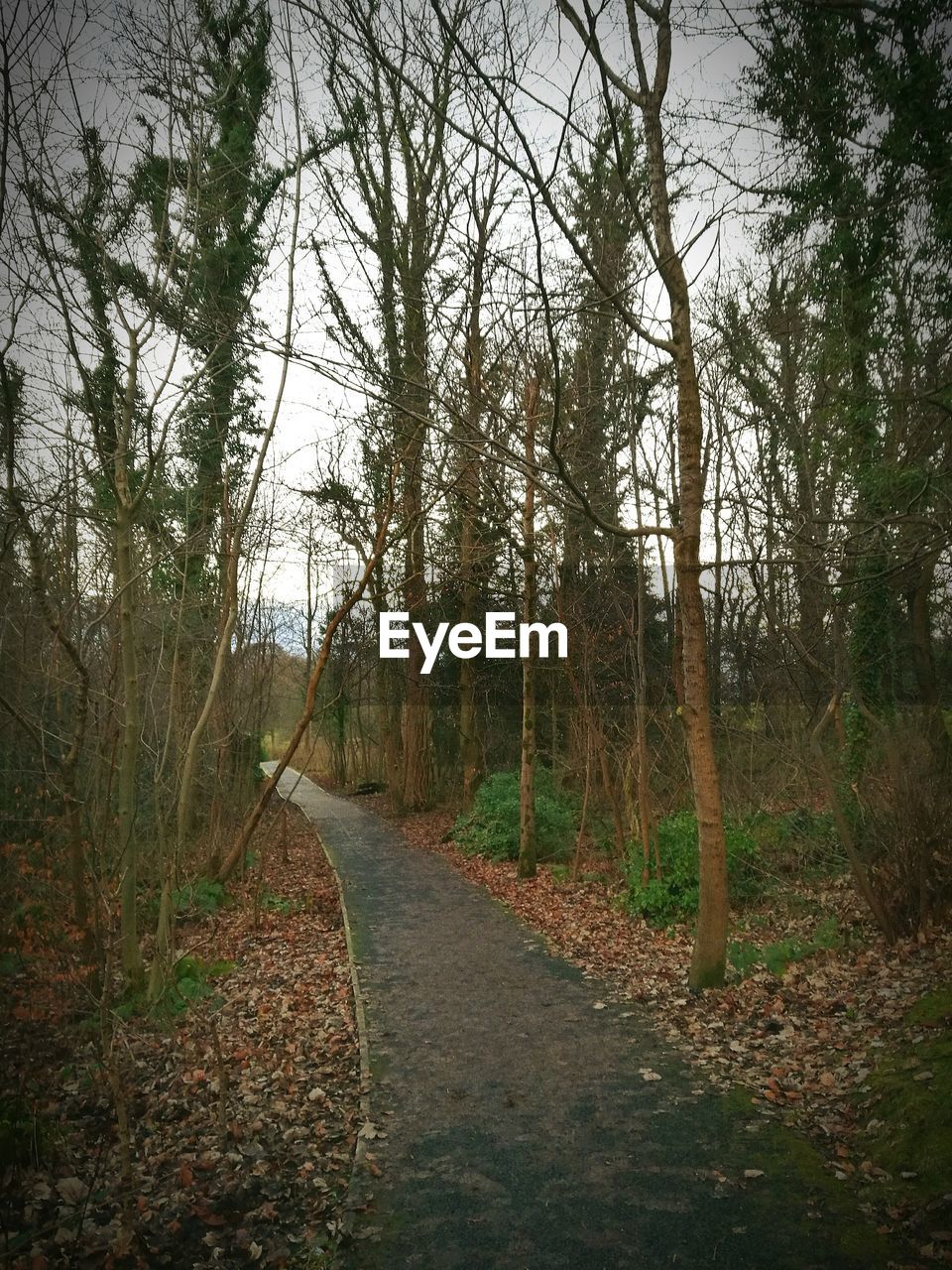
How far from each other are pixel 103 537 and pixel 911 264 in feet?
29.4

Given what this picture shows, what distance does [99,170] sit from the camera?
5.62 m

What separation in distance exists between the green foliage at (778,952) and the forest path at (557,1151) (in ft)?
4.05

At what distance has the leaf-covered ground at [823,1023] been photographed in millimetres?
3752

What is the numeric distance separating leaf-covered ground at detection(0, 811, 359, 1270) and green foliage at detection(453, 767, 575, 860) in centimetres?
557

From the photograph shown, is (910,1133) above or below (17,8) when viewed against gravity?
below

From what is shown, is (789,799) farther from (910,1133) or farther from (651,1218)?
(651,1218)

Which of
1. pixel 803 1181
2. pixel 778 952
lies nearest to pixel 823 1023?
pixel 778 952

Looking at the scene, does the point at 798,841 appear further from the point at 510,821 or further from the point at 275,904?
the point at 275,904

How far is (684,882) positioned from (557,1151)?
16.3 feet

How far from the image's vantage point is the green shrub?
8.72 metres

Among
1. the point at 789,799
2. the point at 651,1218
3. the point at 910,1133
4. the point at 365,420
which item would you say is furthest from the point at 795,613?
the point at 651,1218

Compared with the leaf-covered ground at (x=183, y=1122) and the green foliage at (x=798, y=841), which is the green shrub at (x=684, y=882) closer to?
the green foliage at (x=798, y=841)

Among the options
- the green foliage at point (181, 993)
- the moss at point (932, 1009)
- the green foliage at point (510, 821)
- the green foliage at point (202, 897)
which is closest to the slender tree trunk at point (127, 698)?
the green foliage at point (181, 993)

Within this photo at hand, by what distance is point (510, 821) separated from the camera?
13.4m
